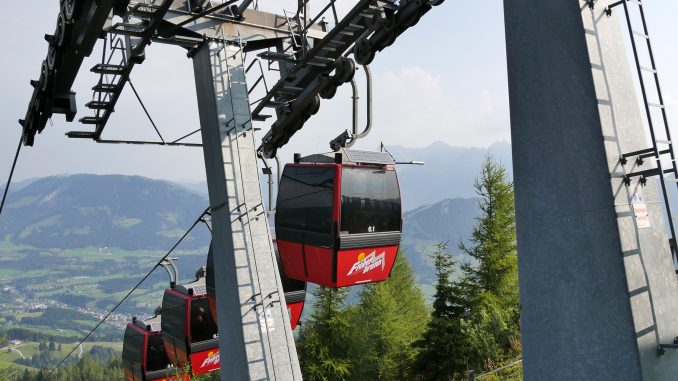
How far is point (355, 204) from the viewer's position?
7605 millimetres

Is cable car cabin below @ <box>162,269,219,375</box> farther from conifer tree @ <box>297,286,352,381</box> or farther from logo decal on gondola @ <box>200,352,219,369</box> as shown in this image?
conifer tree @ <box>297,286,352,381</box>

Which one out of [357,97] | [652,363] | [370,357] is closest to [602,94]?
[652,363]

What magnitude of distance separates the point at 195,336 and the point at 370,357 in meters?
12.9

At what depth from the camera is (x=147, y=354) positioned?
1412cm

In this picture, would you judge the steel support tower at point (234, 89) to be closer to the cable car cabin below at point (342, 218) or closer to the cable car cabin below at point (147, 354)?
the cable car cabin below at point (342, 218)

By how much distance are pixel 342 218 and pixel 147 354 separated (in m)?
9.36

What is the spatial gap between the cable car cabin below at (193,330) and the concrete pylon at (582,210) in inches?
388

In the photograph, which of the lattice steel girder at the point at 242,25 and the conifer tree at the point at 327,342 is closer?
the lattice steel girder at the point at 242,25

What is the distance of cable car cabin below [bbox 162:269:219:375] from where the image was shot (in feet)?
37.6

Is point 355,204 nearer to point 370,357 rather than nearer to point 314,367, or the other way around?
point 314,367

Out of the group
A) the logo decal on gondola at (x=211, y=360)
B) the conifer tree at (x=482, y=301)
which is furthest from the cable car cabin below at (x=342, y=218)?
the conifer tree at (x=482, y=301)

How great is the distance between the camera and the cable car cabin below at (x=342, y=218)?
293 inches

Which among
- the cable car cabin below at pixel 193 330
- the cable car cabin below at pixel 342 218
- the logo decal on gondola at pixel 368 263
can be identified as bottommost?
the cable car cabin below at pixel 193 330

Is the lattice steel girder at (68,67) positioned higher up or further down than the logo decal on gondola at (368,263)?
higher up
